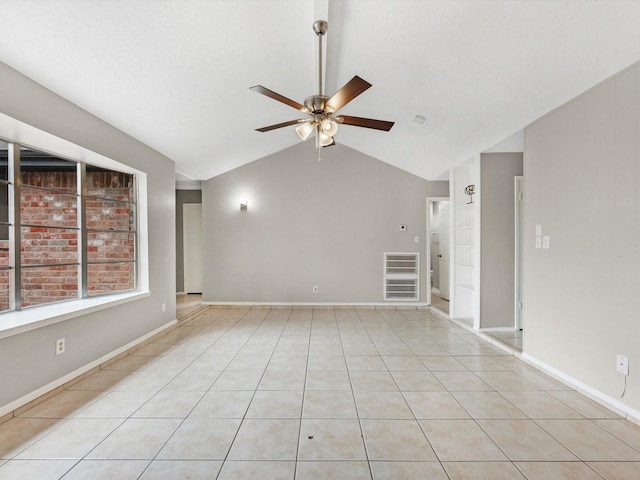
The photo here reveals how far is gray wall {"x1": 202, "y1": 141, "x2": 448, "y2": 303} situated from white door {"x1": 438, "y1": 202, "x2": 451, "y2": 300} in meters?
1.02

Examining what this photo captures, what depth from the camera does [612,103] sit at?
224cm

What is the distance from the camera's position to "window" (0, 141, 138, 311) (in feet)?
8.04

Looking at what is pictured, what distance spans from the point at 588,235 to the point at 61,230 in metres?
4.86

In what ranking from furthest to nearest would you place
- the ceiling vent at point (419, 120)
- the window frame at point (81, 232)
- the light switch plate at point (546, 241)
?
the ceiling vent at point (419, 120), the light switch plate at point (546, 241), the window frame at point (81, 232)

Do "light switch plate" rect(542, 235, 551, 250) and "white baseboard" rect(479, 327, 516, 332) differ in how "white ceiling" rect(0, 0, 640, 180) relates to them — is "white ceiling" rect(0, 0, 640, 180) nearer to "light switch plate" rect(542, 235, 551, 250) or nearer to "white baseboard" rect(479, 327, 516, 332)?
"light switch plate" rect(542, 235, 551, 250)

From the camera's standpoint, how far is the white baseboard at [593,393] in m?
2.10

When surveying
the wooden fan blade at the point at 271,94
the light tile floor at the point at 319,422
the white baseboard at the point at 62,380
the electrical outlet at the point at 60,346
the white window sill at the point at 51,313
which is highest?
the wooden fan blade at the point at 271,94

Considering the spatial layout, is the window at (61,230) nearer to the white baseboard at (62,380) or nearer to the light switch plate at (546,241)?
the white baseboard at (62,380)

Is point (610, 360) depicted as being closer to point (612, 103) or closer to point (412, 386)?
point (412, 386)

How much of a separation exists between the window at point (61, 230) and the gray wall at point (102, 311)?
0.31 m

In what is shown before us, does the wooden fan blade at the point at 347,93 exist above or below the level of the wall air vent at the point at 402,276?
above

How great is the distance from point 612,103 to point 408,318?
12.2ft

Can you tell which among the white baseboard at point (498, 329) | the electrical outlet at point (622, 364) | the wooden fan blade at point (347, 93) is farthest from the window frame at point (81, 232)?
the white baseboard at point (498, 329)

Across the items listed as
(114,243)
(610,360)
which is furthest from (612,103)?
(114,243)
